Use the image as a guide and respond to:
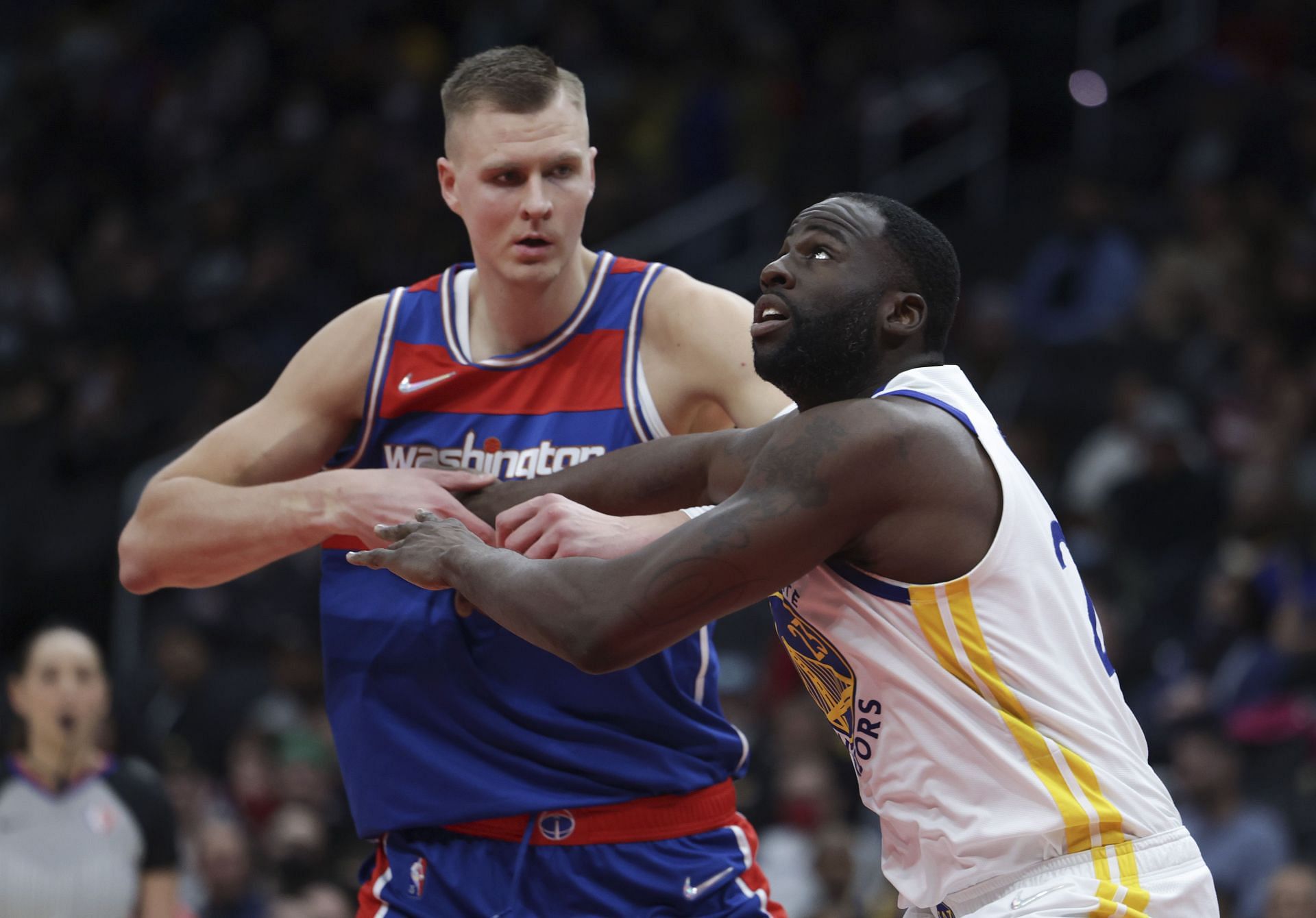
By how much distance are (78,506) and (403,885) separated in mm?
9277

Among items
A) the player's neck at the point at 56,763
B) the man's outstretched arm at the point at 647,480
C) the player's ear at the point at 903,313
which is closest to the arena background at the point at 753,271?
the player's neck at the point at 56,763

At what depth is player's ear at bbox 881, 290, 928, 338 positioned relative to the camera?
3174mm

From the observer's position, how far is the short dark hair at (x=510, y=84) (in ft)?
13.0

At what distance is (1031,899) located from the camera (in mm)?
A: 2955

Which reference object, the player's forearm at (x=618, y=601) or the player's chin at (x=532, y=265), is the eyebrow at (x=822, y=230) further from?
the player's chin at (x=532, y=265)

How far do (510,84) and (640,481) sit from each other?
40.3 inches

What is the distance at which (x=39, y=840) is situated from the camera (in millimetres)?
6656

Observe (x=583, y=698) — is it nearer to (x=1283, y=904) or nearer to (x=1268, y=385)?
(x=1283, y=904)

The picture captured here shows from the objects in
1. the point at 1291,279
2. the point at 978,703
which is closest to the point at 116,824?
the point at 978,703

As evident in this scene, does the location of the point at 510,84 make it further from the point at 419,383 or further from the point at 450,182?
the point at 419,383

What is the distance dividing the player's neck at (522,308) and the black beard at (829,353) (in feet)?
3.17

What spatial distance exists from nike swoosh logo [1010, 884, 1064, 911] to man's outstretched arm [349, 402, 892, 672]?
0.68 m

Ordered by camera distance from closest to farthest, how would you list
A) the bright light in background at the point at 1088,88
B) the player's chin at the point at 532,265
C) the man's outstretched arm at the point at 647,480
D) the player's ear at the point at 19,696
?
the man's outstretched arm at the point at 647,480 → the player's chin at the point at 532,265 → the player's ear at the point at 19,696 → the bright light in background at the point at 1088,88

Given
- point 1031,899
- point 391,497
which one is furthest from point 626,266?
point 1031,899
